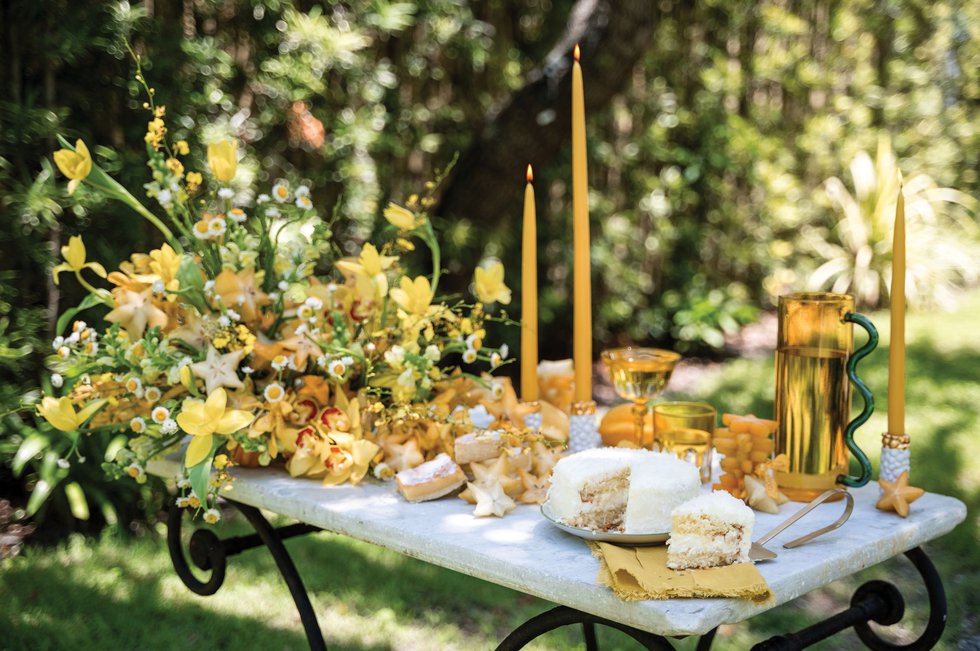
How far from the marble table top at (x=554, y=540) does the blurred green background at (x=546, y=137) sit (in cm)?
111

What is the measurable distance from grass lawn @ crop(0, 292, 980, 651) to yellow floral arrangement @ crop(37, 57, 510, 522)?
3.86 ft

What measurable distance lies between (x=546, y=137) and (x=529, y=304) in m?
2.75

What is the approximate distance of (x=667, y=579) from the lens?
1089 millimetres

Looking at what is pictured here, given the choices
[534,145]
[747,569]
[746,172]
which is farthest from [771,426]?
[746,172]

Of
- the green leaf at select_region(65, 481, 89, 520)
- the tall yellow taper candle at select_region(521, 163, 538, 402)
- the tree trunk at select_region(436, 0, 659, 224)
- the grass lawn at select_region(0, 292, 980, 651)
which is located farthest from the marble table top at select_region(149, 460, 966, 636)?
the tree trunk at select_region(436, 0, 659, 224)

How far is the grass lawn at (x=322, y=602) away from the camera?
2.58 metres

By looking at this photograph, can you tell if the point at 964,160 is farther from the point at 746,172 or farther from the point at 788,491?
the point at 788,491

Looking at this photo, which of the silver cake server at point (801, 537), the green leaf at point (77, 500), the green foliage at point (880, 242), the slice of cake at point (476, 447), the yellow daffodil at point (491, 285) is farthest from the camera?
the green foliage at point (880, 242)

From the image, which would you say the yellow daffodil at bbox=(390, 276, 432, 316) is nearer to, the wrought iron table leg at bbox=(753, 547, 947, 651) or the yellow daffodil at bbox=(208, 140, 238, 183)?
the yellow daffodil at bbox=(208, 140, 238, 183)

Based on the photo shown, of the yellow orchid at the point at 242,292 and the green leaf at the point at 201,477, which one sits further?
the yellow orchid at the point at 242,292

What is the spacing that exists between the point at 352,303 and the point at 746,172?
4867mm

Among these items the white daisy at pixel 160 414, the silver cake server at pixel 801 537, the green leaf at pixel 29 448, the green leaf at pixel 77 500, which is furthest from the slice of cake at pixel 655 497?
the green leaf at pixel 77 500

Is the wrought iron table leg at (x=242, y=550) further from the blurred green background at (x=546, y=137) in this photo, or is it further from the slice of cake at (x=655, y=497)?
the blurred green background at (x=546, y=137)

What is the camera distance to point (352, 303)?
167 cm
